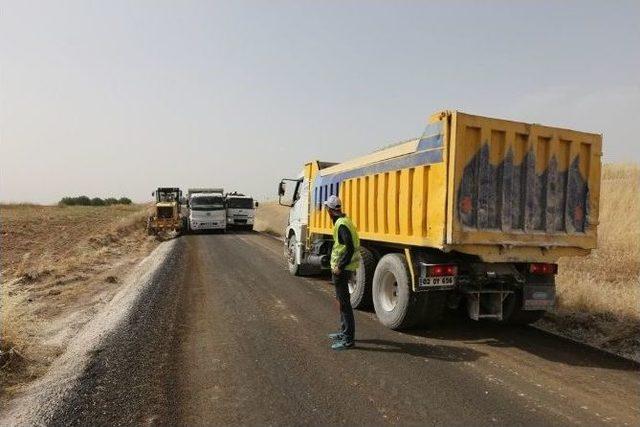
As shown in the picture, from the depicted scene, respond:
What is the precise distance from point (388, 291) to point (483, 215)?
2036 mm

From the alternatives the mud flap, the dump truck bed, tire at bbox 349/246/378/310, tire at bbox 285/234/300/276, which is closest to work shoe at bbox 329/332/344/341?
the dump truck bed

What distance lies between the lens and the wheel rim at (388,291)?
721cm

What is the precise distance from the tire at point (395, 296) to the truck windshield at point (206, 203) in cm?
2060

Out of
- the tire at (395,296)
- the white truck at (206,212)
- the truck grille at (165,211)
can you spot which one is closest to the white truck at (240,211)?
the white truck at (206,212)

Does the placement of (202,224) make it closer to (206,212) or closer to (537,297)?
(206,212)

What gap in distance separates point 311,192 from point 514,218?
5896 millimetres

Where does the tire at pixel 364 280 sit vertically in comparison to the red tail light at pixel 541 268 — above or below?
below

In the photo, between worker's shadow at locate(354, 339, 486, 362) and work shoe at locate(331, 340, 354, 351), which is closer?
worker's shadow at locate(354, 339, 486, 362)

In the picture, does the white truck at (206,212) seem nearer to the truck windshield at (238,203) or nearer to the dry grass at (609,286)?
the truck windshield at (238,203)

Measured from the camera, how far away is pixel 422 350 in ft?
19.2

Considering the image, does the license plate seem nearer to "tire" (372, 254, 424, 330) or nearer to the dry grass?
"tire" (372, 254, 424, 330)

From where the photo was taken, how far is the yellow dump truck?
5922 mm

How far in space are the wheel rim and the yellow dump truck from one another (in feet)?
0.05

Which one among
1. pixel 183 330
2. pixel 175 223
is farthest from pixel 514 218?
pixel 175 223
